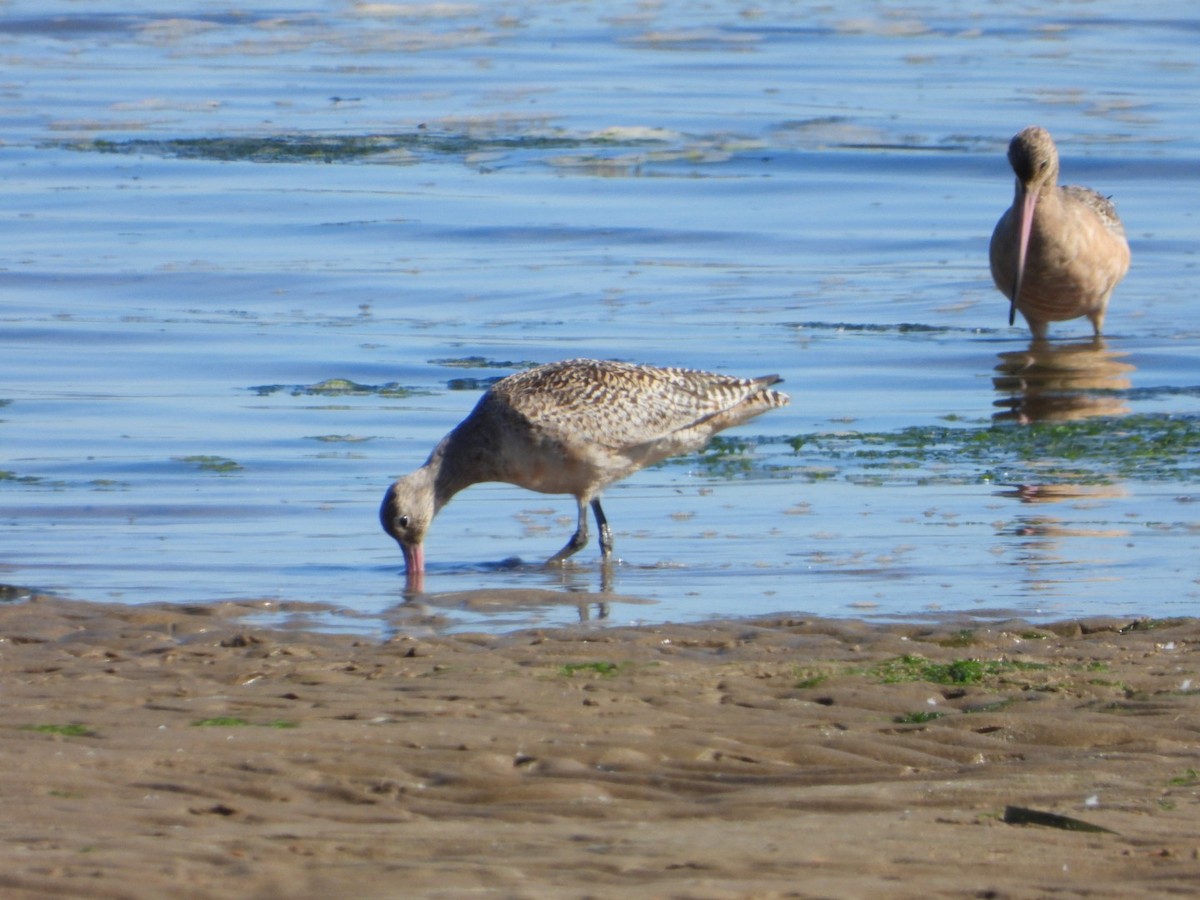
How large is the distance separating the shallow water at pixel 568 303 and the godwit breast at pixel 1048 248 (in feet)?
1.14

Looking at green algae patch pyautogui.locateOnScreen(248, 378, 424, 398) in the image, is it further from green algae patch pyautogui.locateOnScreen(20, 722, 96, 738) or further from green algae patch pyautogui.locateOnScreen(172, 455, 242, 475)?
green algae patch pyautogui.locateOnScreen(20, 722, 96, 738)

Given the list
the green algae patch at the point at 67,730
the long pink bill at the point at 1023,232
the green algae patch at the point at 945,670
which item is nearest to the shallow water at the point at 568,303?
the long pink bill at the point at 1023,232

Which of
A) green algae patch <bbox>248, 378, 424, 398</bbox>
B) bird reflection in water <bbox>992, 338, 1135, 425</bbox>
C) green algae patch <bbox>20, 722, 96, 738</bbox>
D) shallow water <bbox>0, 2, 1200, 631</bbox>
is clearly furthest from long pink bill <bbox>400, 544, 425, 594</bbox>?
bird reflection in water <bbox>992, 338, 1135, 425</bbox>

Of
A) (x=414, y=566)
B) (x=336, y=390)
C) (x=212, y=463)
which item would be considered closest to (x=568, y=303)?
(x=336, y=390)

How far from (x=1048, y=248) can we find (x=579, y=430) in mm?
5280

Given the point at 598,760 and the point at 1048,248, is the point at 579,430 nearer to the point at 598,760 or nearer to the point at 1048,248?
the point at 598,760

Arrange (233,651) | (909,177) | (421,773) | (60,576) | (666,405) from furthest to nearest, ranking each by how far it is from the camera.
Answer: (909,177) < (666,405) < (60,576) < (233,651) < (421,773)

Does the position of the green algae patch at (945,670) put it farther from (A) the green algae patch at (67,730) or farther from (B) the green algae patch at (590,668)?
(A) the green algae patch at (67,730)

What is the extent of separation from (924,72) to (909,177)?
6679 mm

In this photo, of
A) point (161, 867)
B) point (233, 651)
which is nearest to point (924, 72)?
point (233, 651)

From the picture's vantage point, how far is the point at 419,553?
7.92 m

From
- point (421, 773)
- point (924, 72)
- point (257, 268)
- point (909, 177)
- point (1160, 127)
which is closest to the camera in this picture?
point (421, 773)

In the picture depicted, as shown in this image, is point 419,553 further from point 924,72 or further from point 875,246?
point 924,72

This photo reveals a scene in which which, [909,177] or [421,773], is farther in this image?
[909,177]
